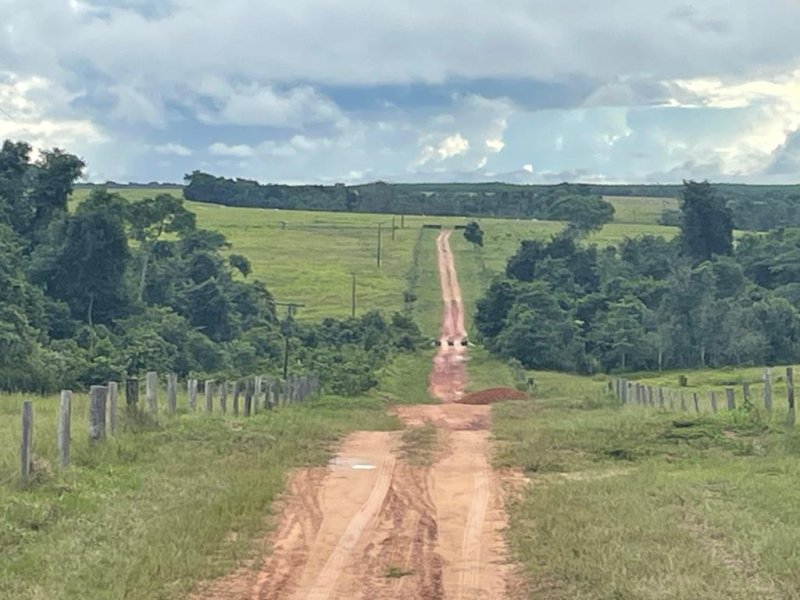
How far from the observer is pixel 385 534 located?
40.1 feet

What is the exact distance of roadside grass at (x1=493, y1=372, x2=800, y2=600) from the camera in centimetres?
970

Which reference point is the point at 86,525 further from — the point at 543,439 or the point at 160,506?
the point at 543,439

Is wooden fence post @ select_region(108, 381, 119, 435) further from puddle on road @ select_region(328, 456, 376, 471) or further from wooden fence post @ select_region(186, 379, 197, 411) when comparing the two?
wooden fence post @ select_region(186, 379, 197, 411)

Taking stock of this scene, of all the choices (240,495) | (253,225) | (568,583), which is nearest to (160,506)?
(240,495)

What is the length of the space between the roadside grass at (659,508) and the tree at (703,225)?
64690mm

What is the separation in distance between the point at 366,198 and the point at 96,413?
478ft

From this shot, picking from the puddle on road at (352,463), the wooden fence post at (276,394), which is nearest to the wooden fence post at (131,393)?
the puddle on road at (352,463)

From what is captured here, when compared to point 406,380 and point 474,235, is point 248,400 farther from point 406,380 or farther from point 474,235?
point 474,235

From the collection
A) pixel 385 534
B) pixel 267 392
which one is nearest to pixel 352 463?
pixel 385 534

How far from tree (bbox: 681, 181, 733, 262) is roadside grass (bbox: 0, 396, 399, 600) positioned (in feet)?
229

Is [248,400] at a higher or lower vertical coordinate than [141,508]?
lower

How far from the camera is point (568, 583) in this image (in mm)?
9742

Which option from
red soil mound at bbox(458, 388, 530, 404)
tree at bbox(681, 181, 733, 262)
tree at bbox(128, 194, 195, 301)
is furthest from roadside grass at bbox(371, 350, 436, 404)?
tree at bbox(681, 181, 733, 262)

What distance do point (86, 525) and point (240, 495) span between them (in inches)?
94.5
